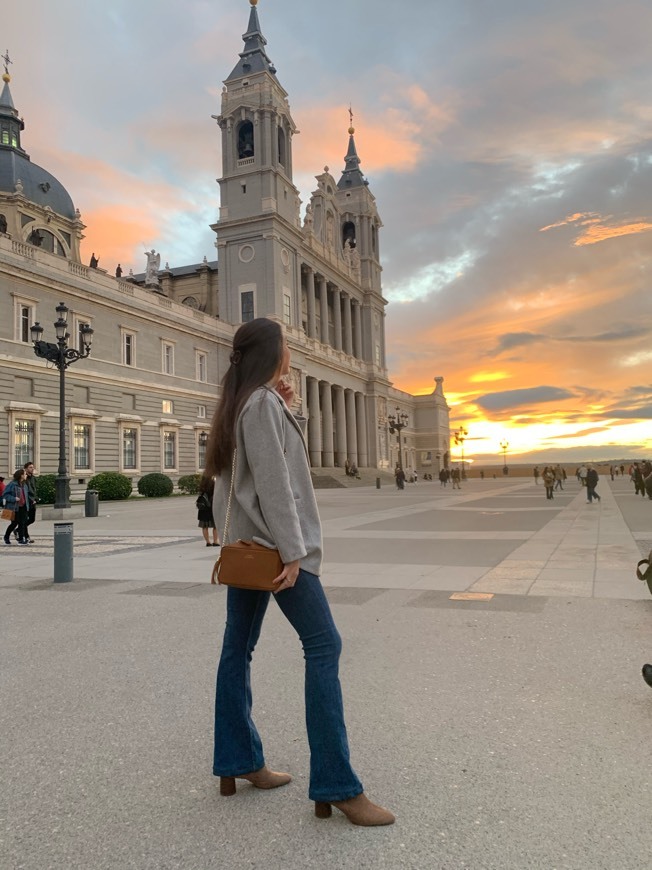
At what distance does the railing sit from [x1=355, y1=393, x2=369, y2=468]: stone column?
4734cm

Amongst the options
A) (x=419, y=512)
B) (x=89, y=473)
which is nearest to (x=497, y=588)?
(x=419, y=512)

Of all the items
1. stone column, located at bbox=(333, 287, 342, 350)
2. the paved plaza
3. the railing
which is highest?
stone column, located at bbox=(333, 287, 342, 350)

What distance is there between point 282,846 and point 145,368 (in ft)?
130

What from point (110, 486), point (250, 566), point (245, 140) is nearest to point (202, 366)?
point (110, 486)

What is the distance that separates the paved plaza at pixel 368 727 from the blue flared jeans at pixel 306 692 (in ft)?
0.55

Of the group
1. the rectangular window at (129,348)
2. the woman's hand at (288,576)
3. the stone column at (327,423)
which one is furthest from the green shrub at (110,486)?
the stone column at (327,423)

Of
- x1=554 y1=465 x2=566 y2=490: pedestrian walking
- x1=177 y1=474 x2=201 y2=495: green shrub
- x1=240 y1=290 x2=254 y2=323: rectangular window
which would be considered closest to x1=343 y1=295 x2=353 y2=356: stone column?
x1=240 y1=290 x2=254 y2=323: rectangular window

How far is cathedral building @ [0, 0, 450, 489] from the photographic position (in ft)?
107

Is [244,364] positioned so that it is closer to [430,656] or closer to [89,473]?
[430,656]

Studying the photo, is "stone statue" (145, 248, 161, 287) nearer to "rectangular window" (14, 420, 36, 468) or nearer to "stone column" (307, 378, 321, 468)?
"stone column" (307, 378, 321, 468)

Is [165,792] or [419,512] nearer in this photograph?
[165,792]

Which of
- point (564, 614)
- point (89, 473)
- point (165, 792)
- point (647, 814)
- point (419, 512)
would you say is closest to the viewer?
point (647, 814)

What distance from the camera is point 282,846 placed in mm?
2422

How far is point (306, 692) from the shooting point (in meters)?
2.70
